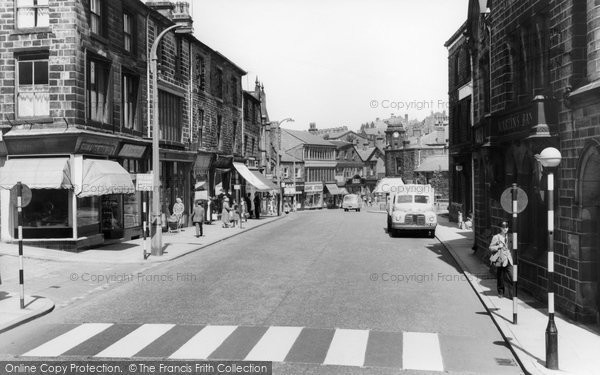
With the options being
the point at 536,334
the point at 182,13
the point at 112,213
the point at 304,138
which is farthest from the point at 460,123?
the point at 304,138

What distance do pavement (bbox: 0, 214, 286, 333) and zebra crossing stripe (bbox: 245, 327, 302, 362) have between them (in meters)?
4.84

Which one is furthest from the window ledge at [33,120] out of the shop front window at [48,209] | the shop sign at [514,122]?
the shop sign at [514,122]

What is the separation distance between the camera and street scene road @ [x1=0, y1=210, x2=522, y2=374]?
28.2ft

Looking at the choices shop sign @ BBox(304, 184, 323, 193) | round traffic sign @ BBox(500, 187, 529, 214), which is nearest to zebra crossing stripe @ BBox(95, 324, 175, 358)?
round traffic sign @ BBox(500, 187, 529, 214)

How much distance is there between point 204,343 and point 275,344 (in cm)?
115

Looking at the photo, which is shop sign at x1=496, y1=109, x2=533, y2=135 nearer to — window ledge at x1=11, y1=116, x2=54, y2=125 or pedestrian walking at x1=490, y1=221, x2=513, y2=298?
pedestrian walking at x1=490, y1=221, x2=513, y2=298

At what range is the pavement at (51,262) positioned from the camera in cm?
1173

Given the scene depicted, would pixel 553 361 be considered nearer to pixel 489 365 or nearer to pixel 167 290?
pixel 489 365

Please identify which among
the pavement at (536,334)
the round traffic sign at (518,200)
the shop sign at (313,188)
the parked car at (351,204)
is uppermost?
the shop sign at (313,188)

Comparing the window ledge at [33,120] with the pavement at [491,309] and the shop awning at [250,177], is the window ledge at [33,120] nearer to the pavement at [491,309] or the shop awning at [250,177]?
the pavement at [491,309]

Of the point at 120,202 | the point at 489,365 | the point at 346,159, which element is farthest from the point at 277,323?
the point at 346,159

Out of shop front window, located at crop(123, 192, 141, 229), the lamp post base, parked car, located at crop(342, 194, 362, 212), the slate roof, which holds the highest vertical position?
the slate roof

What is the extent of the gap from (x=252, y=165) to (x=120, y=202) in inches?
918

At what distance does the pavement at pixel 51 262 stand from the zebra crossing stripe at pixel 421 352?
7.16 meters
